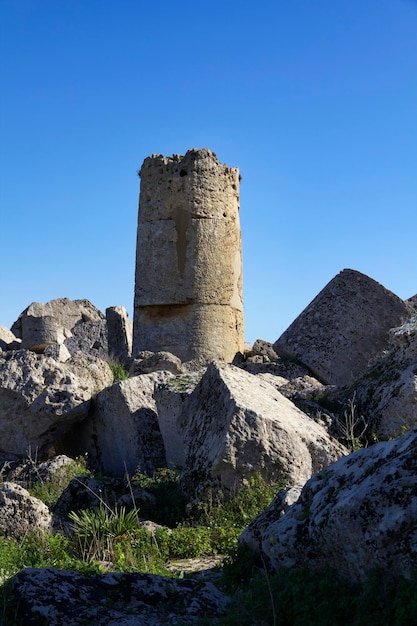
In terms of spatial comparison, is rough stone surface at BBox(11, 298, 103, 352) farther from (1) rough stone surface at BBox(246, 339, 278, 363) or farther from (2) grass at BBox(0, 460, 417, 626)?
(2) grass at BBox(0, 460, 417, 626)

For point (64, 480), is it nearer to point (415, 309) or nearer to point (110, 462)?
point (110, 462)

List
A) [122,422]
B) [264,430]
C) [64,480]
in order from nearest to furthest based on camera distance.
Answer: [264,430] → [64,480] → [122,422]

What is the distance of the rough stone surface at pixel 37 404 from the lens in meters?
9.17

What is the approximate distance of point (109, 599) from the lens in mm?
3975

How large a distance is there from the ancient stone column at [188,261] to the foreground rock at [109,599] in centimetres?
913

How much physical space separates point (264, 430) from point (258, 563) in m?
1.73

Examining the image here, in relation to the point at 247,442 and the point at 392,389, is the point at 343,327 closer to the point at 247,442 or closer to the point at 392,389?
the point at 392,389

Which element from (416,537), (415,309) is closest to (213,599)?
(416,537)

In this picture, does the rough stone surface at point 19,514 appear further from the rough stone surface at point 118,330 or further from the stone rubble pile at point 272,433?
the rough stone surface at point 118,330

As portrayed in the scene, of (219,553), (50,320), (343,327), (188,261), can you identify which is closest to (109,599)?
(219,553)

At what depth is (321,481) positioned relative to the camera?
4.44 meters

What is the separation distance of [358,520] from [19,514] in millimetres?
3445

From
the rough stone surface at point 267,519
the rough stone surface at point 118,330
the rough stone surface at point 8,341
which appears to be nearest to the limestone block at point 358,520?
the rough stone surface at point 267,519

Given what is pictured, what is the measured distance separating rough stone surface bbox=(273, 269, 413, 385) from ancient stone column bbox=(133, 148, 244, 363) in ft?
Answer: 4.21
